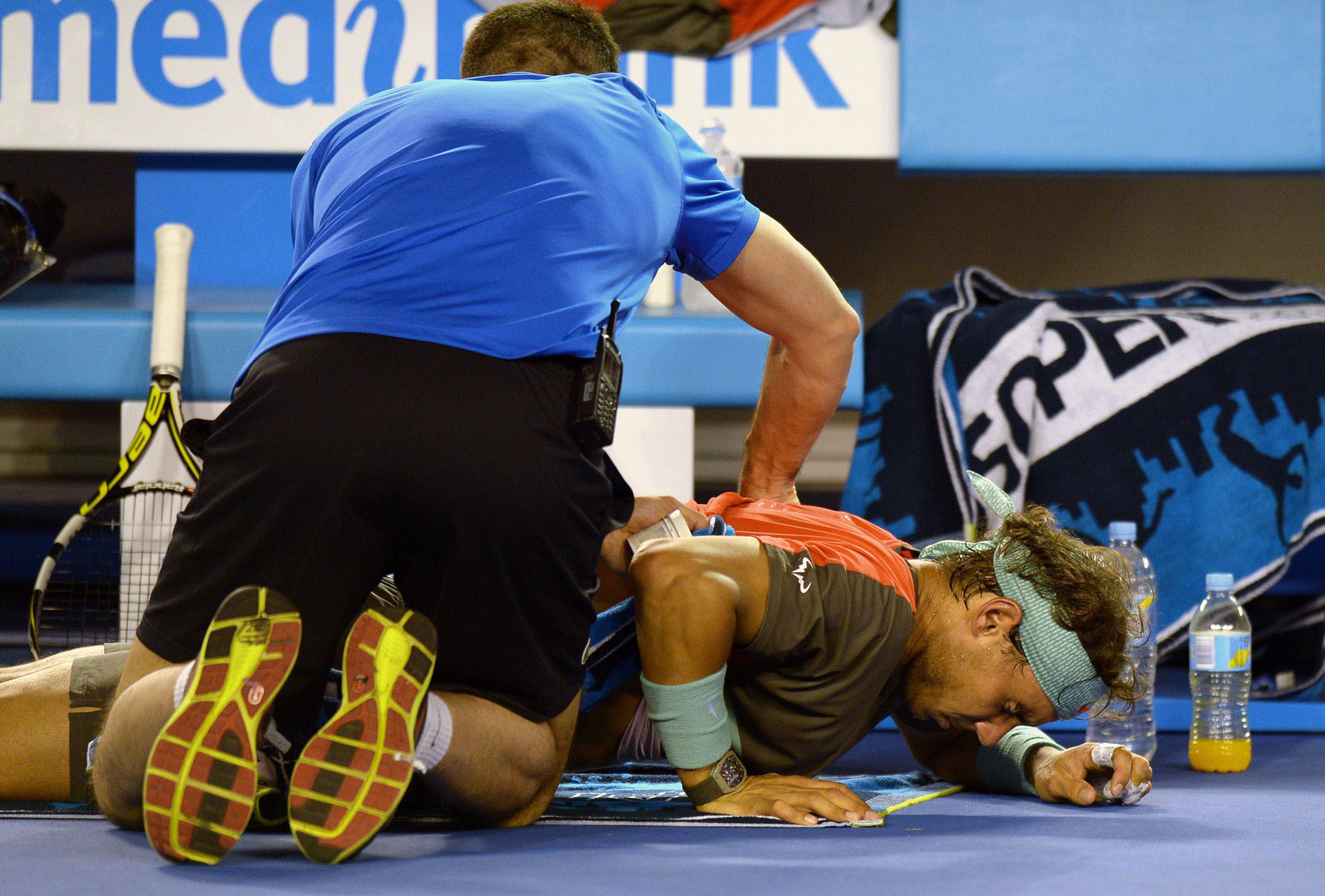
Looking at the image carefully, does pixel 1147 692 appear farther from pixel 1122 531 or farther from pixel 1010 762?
pixel 1010 762

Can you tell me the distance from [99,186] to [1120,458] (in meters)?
3.32

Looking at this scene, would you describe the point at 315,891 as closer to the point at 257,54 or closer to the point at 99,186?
the point at 257,54

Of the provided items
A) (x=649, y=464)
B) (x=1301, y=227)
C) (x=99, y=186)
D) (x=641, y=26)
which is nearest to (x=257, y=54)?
(x=641, y=26)

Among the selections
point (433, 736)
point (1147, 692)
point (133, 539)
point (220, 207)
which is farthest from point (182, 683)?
point (220, 207)

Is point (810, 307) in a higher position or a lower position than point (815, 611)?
higher

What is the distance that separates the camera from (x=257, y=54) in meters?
3.10

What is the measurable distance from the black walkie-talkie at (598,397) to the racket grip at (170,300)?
1308 mm

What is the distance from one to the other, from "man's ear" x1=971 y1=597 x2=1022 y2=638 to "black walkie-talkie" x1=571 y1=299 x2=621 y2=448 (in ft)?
1.74

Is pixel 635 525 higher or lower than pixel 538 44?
lower

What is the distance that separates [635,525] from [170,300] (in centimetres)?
130

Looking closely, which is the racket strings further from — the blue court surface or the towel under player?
the towel under player

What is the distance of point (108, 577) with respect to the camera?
2.78 meters

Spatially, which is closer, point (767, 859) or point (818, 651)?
point (767, 859)

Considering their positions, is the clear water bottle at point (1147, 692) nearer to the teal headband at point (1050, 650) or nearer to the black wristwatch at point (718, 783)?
the teal headband at point (1050, 650)
